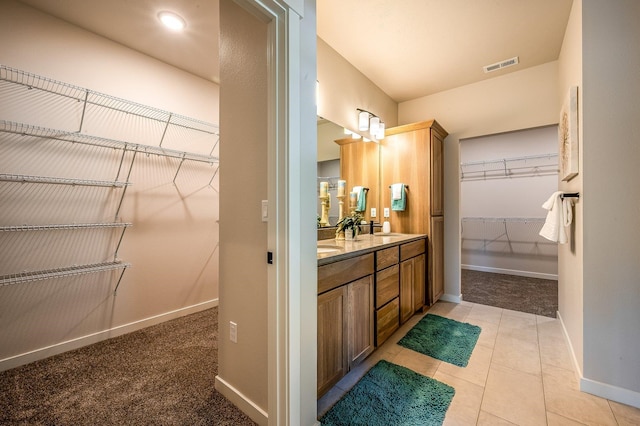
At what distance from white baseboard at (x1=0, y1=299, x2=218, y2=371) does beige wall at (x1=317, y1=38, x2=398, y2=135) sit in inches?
97.2

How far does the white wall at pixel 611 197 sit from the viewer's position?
152 centimetres

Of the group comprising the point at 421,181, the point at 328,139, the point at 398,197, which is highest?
the point at 328,139

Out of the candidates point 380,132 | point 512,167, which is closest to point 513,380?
point 380,132

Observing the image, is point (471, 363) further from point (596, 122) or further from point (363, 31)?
point (363, 31)

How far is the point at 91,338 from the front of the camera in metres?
2.18

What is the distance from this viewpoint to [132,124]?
2.41 m

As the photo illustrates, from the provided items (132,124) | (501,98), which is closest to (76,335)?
(132,124)

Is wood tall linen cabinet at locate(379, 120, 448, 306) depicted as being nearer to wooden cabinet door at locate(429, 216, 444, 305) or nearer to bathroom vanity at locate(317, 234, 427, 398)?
wooden cabinet door at locate(429, 216, 444, 305)

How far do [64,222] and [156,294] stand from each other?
0.97 m

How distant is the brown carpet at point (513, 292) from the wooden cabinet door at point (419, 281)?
2.98 ft

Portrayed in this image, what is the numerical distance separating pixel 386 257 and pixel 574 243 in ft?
4.48

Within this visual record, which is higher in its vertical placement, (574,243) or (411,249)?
(574,243)

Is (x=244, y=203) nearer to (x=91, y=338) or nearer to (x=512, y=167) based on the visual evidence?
(x=91, y=338)

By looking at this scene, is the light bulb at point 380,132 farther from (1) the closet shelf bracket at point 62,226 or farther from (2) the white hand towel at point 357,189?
(1) the closet shelf bracket at point 62,226
